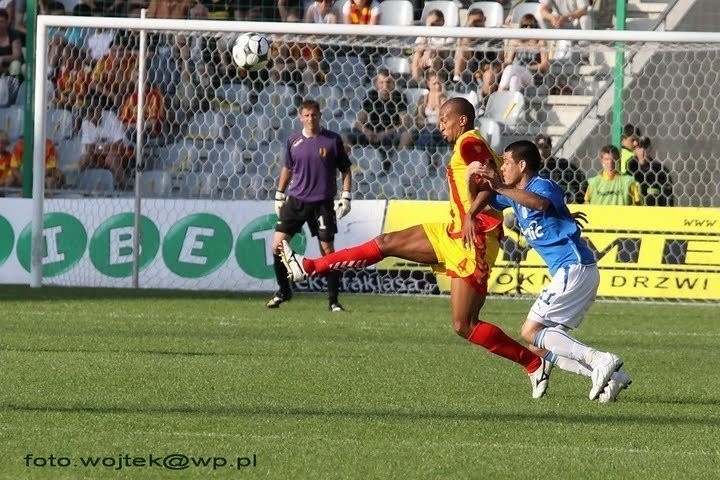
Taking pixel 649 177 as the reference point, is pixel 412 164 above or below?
below

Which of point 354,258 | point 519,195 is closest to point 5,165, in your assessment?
point 354,258

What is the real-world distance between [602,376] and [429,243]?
1729 mm

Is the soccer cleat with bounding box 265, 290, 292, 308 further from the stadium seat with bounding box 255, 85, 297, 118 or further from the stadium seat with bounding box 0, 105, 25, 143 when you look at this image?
the stadium seat with bounding box 0, 105, 25, 143

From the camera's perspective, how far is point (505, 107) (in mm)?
18359

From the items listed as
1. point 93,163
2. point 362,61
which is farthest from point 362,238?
point 93,163

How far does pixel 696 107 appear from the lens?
18375 millimetres

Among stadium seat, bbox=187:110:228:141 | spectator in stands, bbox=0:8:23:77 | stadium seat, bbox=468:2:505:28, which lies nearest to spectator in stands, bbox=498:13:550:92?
stadium seat, bbox=468:2:505:28

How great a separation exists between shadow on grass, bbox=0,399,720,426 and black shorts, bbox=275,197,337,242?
7.28 meters

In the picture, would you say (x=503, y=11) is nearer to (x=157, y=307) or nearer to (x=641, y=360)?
(x=157, y=307)

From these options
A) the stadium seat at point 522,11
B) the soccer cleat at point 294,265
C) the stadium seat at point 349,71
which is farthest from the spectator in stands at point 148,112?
the soccer cleat at point 294,265

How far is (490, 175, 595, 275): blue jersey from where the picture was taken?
8.55 m

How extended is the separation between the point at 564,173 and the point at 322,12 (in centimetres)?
456

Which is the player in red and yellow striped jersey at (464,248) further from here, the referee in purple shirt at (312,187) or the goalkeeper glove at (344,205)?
the goalkeeper glove at (344,205)

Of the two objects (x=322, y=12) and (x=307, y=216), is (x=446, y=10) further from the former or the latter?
(x=307, y=216)
